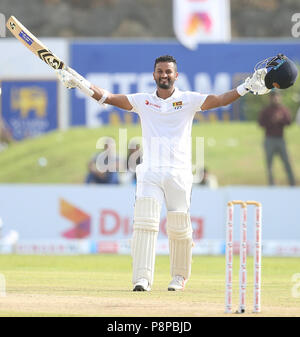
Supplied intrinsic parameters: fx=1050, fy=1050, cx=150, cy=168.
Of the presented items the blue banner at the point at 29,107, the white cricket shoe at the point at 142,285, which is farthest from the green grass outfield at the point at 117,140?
the white cricket shoe at the point at 142,285

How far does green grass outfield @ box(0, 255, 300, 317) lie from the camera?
7.28m

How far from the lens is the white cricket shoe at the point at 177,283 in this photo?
29.2ft

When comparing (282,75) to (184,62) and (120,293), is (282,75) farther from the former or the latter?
(184,62)

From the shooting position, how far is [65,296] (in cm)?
821

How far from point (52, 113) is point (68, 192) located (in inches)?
211

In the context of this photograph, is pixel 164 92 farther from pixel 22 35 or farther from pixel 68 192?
pixel 68 192

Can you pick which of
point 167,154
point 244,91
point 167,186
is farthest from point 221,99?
point 167,186

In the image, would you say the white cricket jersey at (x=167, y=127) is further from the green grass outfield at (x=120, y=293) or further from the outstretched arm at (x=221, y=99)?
the green grass outfield at (x=120, y=293)

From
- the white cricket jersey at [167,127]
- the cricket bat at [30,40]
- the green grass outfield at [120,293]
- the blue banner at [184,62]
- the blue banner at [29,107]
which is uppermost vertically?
the blue banner at [184,62]

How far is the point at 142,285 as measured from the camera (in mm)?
8570

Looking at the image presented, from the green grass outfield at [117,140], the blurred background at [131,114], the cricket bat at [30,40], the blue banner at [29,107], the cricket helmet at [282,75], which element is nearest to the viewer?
the cricket helmet at [282,75]

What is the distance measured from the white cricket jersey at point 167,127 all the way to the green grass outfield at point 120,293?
3.64 ft

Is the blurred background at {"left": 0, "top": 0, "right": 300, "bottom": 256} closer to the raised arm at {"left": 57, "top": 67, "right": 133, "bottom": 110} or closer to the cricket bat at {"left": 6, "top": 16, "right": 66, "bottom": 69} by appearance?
the cricket bat at {"left": 6, "top": 16, "right": 66, "bottom": 69}
